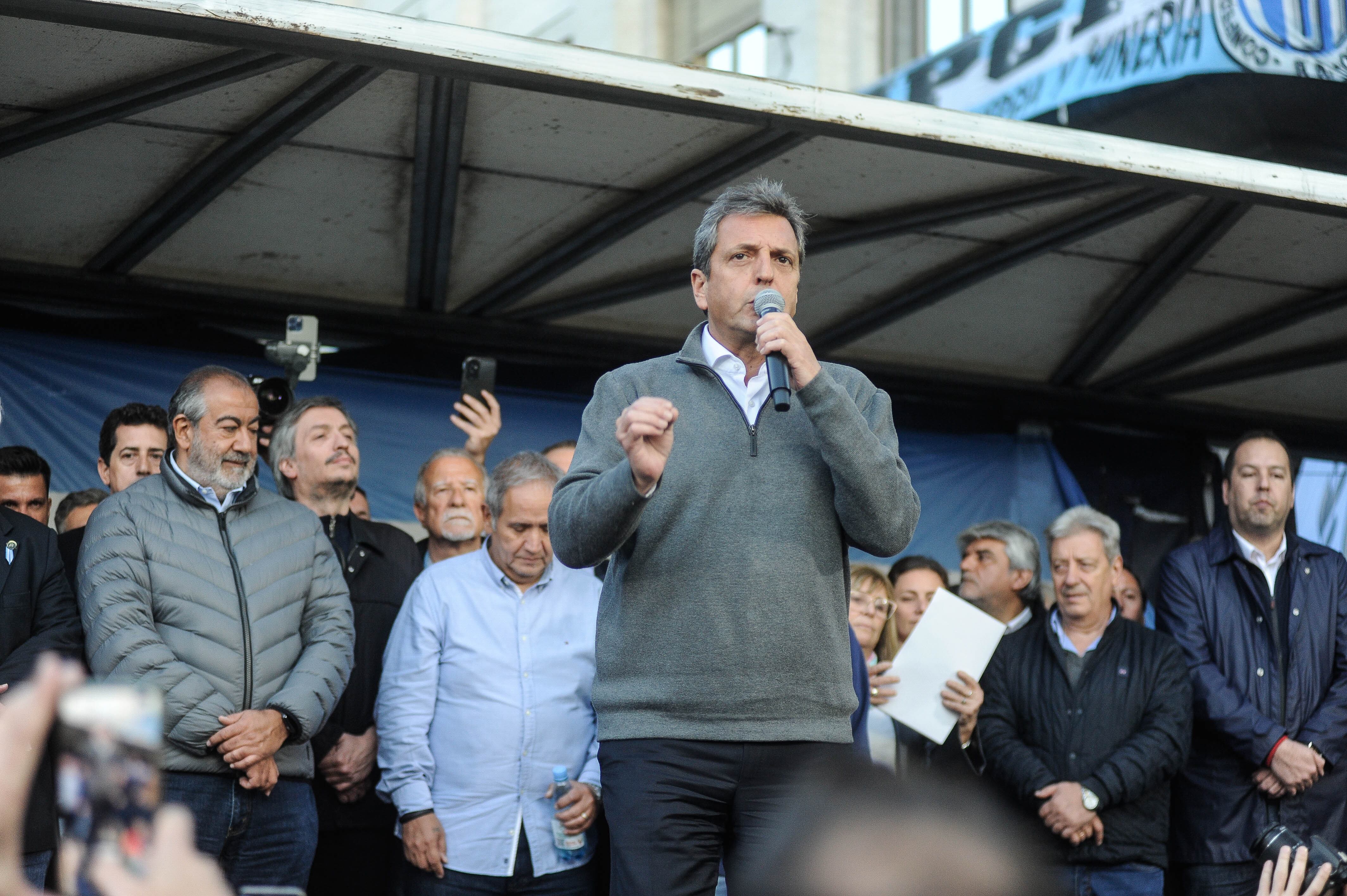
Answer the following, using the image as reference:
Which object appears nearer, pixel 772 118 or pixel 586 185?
pixel 772 118

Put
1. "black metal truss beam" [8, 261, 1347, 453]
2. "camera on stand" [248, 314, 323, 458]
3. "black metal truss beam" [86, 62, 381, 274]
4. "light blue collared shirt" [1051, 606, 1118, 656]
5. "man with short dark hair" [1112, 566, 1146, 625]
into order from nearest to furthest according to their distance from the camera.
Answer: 1. "black metal truss beam" [86, 62, 381, 274]
2. "light blue collared shirt" [1051, 606, 1118, 656]
3. "camera on stand" [248, 314, 323, 458]
4. "black metal truss beam" [8, 261, 1347, 453]
5. "man with short dark hair" [1112, 566, 1146, 625]

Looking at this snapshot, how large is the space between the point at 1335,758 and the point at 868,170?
7.82 feet

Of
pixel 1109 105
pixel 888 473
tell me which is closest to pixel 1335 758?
pixel 888 473

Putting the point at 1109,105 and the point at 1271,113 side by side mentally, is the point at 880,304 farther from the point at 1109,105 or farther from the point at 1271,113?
the point at 1109,105

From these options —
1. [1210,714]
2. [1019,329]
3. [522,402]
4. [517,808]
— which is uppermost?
[1019,329]

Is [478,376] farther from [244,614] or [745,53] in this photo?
[745,53]

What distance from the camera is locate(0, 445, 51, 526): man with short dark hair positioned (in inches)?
177

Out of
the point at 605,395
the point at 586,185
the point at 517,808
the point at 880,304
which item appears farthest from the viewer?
the point at 880,304

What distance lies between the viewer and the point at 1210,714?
4.57 metres

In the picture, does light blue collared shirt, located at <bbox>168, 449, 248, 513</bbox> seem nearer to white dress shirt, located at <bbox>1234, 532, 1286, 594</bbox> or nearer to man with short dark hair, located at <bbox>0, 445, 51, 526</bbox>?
man with short dark hair, located at <bbox>0, 445, 51, 526</bbox>

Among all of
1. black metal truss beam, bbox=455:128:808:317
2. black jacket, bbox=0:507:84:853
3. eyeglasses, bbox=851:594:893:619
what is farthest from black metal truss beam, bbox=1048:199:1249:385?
black jacket, bbox=0:507:84:853

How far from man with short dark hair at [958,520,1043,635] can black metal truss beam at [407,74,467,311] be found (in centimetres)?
230

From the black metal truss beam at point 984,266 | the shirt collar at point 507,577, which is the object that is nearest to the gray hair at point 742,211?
the shirt collar at point 507,577

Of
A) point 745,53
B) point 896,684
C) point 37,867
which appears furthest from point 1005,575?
point 745,53
